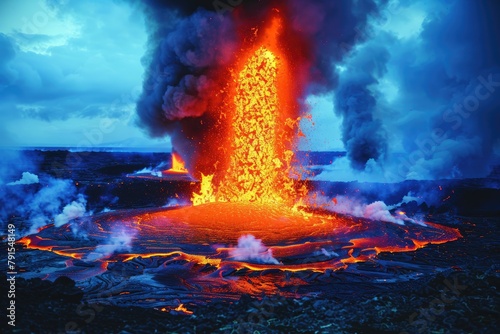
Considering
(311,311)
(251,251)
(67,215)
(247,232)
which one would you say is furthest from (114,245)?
(311,311)

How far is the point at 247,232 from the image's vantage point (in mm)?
18359

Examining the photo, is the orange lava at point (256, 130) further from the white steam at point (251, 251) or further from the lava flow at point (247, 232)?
the white steam at point (251, 251)

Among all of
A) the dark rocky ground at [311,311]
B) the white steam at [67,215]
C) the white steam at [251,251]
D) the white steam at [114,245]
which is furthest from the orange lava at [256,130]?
the dark rocky ground at [311,311]

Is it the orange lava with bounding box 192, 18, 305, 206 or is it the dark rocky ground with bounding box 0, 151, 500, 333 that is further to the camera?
the orange lava with bounding box 192, 18, 305, 206

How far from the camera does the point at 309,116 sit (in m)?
31.8

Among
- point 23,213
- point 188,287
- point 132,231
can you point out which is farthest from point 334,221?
point 23,213

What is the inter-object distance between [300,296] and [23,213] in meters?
21.2

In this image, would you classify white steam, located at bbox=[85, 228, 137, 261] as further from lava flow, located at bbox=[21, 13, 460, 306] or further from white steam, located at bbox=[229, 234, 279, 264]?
white steam, located at bbox=[229, 234, 279, 264]

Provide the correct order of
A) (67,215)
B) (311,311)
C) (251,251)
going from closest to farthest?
1. (311,311)
2. (251,251)
3. (67,215)

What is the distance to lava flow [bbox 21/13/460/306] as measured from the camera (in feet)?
42.8

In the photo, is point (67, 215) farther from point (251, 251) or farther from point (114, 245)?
point (251, 251)

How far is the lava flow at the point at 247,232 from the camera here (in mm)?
13055

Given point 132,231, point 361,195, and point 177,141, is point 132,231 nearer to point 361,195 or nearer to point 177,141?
point 177,141

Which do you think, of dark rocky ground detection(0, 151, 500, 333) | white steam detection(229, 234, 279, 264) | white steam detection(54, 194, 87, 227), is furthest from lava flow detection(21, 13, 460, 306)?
dark rocky ground detection(0, 151, 500, 333)
